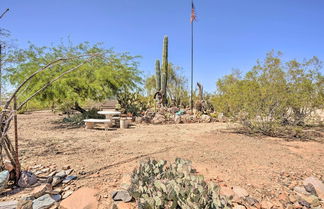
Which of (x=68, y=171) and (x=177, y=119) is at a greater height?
(x=177, y=119)

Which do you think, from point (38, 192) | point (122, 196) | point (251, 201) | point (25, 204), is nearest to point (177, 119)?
point (251, 201)

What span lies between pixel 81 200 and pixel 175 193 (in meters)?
1.23

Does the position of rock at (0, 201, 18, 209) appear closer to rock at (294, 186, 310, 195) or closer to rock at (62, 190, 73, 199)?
rock at (62, 190, 73, 199)

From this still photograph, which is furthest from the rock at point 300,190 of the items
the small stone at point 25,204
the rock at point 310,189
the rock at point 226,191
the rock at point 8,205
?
the rock at point 8,205

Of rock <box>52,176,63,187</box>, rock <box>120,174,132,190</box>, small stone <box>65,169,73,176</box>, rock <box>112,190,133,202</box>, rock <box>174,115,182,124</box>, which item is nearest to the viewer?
rock <box>112,190,133,202</box>

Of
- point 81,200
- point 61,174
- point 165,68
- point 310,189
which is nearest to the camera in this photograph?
point 81,200

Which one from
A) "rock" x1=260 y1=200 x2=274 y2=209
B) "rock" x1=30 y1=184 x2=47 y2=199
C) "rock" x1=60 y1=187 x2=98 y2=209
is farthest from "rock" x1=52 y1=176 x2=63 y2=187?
"rock" x1=260 y1=200 x2=274 y2=209

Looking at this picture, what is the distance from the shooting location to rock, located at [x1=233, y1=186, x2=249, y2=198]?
91.0 inches

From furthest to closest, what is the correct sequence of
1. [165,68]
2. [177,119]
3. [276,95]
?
[165,68], [177,119], [276,95]

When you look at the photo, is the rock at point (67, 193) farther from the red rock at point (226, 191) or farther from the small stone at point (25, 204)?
the red rock at point (226, 191)

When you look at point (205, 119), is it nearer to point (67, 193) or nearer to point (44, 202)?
point (67, 193)

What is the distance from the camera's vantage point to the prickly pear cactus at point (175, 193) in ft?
5.86

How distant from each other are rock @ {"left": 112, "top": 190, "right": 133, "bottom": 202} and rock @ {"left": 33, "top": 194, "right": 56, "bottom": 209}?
75cm

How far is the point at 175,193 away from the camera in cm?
189
